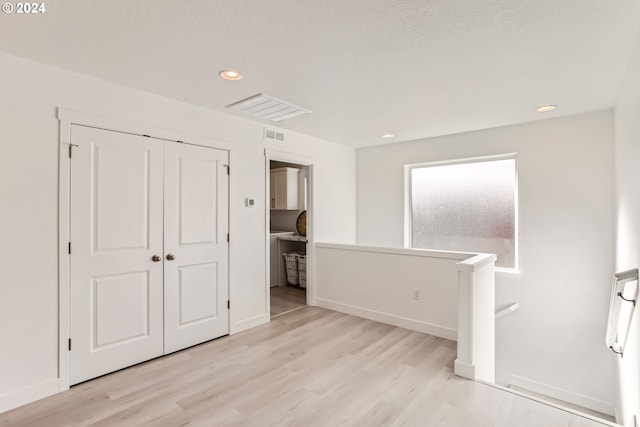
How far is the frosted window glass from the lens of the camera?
420 centimetres

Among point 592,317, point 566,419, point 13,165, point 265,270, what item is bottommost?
point 566,419

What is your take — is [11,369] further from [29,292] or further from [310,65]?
[310,65]

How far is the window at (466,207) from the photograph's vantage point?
418 cm

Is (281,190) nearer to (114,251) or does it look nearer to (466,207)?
(466,207)

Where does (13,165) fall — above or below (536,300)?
above

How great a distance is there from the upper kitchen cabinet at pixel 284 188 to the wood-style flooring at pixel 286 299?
5.11 ft

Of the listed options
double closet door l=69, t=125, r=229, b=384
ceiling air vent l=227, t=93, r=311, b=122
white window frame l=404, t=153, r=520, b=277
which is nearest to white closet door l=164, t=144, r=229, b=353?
double closet door l=69, t=125, r=229, b=384

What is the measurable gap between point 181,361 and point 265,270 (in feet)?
4.52

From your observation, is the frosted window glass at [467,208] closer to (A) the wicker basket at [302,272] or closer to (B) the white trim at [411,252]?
(B) the white trim at [411,252]

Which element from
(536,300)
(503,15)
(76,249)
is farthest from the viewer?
(536,300)

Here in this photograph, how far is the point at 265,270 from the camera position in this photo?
13.2 feet

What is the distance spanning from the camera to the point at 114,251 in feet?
9.07

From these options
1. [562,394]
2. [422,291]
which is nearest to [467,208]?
[422,291]

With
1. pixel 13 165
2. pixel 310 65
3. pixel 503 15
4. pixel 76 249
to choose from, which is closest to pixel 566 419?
pixel 503 15
